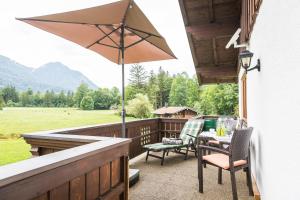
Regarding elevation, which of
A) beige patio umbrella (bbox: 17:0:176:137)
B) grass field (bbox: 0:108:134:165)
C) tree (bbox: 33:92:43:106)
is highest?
beige patio umbrella (bbox: 17:0:176:137)

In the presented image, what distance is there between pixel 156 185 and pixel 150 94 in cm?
4856

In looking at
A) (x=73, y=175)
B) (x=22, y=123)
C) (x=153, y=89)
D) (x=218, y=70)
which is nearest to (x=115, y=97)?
(x=153, y=89)

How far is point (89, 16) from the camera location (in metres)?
2.93

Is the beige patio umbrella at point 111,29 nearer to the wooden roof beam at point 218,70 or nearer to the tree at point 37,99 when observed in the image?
the wooden roof beam at point 218,70

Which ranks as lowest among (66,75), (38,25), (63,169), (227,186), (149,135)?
(227,186)

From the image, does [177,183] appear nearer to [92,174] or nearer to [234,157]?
[234,157]

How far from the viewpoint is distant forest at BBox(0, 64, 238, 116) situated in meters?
16.2

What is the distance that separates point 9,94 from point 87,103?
80.9 ft

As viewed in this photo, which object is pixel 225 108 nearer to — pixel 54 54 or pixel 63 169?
pixel 63 169

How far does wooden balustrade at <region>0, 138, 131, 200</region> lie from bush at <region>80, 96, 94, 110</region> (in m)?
34.8

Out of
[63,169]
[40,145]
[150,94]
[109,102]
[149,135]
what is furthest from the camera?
[150,94]

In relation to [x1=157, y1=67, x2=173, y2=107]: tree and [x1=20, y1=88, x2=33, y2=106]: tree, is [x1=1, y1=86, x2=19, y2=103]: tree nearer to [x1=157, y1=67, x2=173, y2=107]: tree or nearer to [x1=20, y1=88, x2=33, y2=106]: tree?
[x1=20, y1=88, x2=33, y2=106]: tree

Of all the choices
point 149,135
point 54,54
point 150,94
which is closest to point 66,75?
point 54,54

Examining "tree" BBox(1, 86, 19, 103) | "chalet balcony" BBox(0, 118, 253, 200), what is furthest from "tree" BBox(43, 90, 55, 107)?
"chalet balcony" BBox(0, 118, 253, 200)
